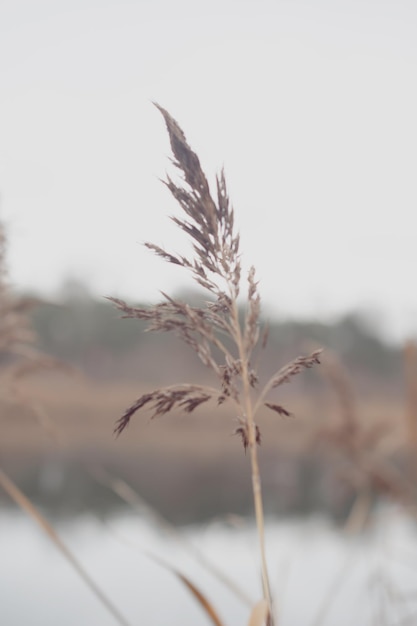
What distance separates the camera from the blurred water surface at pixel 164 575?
772cm

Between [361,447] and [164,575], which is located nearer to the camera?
[361,447]

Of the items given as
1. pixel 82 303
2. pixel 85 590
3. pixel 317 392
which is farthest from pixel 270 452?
pixel 85 590

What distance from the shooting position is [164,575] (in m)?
9.82

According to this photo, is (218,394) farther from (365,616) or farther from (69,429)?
(69,429)

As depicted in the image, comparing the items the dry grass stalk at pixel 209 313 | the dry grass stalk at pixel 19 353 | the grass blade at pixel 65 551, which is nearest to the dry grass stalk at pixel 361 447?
the dry grass stalk at pixel 19 353

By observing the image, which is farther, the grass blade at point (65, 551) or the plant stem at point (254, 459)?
the grass blade at point (65, 551)

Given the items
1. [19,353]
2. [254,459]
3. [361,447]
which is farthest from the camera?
[361,447]

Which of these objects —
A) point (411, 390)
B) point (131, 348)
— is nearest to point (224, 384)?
point (411, 390)

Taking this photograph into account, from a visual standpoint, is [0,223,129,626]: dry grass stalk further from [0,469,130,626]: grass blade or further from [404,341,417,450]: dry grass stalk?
[404,341,417,450]: dry grass stalk

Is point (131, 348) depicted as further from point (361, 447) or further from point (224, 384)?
point (224, 384)

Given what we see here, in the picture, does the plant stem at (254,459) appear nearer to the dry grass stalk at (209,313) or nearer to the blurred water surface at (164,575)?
the dry grass stalk at (209,313)

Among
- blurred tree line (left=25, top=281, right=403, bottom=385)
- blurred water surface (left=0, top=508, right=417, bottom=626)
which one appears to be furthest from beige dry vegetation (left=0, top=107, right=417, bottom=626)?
blurred tree line (left=25, top=281, right=403, bottom=385)

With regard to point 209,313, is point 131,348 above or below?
above

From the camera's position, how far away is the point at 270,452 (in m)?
26.6
